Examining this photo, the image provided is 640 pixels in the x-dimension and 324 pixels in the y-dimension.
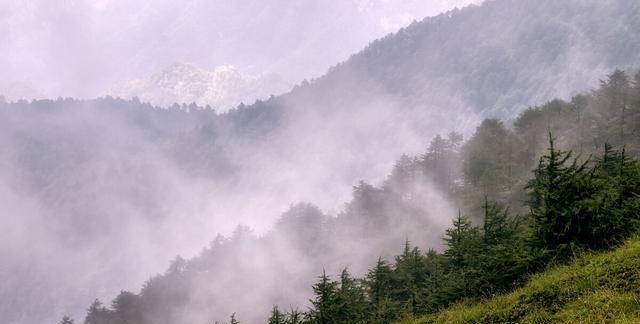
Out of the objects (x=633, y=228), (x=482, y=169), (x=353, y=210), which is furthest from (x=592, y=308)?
(x=353, y=210)

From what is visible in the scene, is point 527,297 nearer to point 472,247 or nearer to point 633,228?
point 633,228

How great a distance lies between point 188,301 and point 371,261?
3981cm

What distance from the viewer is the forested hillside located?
15273 mm

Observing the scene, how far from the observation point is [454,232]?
23.6 meters

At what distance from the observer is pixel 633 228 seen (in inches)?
587

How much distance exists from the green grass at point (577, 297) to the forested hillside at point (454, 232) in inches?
60.5

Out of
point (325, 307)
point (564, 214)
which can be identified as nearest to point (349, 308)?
point (325, 307)

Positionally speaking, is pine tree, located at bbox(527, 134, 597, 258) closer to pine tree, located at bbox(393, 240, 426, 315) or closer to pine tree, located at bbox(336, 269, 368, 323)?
pine tree, located at bbox(336, 269, 368, 323)

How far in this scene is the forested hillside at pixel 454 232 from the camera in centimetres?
1527

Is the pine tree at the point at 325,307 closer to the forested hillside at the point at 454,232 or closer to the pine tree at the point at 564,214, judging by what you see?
the forested hillside at the point at 454,232

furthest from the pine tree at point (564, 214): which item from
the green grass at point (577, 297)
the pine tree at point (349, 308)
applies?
the pine tree at point (349, 308)

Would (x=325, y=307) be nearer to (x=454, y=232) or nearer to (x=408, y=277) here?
(x=454, y=232)

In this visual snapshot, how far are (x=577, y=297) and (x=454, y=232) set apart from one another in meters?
12.3

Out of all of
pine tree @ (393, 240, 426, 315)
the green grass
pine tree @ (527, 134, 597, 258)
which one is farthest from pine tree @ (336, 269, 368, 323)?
pine tree @ (527, 134, 597, 258)
